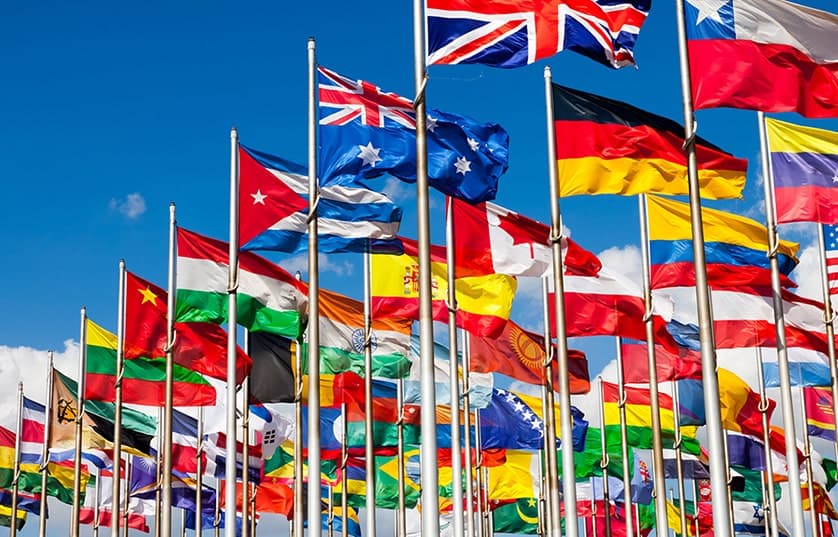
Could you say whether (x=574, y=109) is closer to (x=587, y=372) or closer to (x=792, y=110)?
(x=792, y=110)

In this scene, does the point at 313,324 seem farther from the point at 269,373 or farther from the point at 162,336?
the point at 162,336

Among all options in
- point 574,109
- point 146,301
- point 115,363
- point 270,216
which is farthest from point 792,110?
point 115,363

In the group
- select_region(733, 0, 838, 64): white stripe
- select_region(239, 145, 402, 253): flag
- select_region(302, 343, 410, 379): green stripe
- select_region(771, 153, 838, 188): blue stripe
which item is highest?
select_region(733, 0, 838, 64): white stripe

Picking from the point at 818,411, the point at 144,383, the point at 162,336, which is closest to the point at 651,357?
the point at 162,336

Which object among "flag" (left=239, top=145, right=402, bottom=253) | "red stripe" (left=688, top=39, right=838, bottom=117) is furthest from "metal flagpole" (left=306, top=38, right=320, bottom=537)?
"red stripe" (left=688, top=39, right=838, bottom=117)

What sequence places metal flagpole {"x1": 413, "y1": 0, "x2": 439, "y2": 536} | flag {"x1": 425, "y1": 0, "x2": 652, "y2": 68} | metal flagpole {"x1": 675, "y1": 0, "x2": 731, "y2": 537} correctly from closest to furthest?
metal flagpole {"x1": 413, "y1": 0, "x2": 439, "y2": 536}
metal flagpole {"x1": 675, "y1": 0, "x2": 731, "y2": 537}
flag {"x1": 425, "y1": 0, "x2": 652, "y2": 68}

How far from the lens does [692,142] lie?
71.9 feet

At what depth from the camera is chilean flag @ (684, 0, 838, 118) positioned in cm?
2281

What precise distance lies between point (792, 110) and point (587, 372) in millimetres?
19165

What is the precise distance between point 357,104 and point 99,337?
1710cm

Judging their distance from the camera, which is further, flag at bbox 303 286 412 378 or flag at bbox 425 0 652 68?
flag at bbox 303 286 412 378

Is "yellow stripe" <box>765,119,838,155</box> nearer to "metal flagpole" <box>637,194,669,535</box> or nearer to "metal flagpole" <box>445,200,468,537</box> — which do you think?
"metal flagpole" <box>637,194,669,535</box>

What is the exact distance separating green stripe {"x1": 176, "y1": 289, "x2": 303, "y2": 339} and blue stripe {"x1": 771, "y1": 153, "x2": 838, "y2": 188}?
477 inches

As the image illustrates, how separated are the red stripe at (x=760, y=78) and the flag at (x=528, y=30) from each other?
1.36 meters
